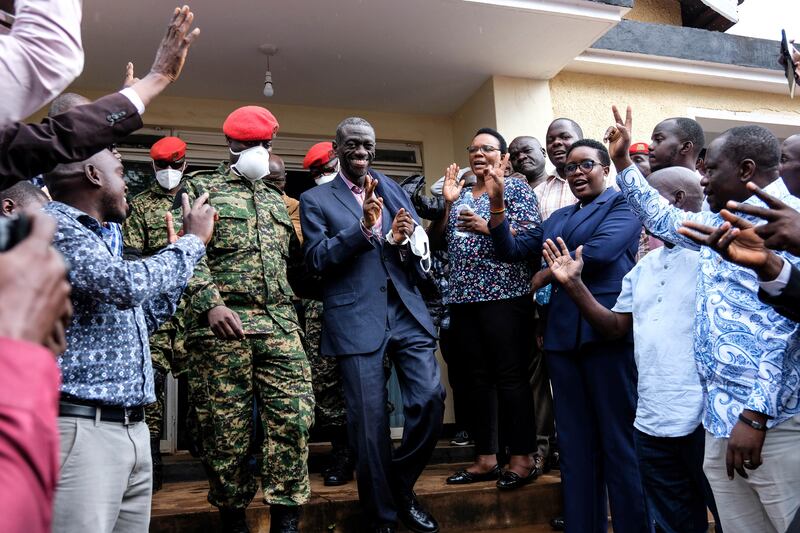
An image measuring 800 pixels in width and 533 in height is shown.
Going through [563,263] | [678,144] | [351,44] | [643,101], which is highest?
[351,44]

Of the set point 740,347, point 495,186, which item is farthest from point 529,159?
point 740,347

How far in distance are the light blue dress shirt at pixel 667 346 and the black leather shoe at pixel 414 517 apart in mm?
1250

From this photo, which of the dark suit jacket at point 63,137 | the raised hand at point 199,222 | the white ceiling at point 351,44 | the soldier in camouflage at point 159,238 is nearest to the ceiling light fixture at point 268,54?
the white ceiling at point 351,44

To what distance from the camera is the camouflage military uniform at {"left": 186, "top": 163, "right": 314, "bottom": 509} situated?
362 centimetres

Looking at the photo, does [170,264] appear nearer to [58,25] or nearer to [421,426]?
[58,25]

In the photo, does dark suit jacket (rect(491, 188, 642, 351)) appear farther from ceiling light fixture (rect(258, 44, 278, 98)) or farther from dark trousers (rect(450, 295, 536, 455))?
ceiling light fixture (rect(258, 44, 278, 98))

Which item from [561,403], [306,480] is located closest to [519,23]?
[561,403]

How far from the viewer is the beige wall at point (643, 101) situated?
716 centimetres

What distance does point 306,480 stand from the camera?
12.0ft

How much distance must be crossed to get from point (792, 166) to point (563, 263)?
1196 millimetres

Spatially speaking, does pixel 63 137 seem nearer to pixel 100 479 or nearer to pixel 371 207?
pixel 100 479

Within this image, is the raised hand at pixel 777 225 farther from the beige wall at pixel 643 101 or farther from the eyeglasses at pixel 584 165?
the beige wall at pixel 643 101

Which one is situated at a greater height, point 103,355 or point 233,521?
point 103,355

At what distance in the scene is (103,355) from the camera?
240cm
